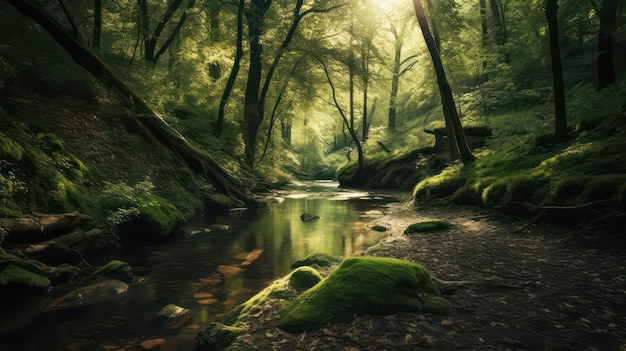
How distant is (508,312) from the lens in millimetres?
4375

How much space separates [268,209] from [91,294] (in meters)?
12.4

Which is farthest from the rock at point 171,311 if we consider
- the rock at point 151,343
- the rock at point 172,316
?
the rock at point 151,343

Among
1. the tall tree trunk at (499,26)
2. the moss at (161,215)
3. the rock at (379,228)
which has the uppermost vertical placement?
the tall tree trunk at (499,26)

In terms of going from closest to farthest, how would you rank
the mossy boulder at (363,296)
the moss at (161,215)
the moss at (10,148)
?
the mossy boulder at (363,296), the moss at (10,148), the moss at (161,215)

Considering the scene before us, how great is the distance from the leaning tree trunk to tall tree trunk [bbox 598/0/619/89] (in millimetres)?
18385

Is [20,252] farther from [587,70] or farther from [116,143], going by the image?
[587,70]

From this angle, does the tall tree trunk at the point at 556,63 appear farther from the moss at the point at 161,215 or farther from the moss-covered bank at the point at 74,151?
the moss-covered bank at the point at 74,151

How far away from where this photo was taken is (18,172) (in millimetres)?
7273

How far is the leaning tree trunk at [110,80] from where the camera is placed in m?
12.8

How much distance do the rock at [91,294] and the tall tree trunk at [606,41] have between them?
778 inches

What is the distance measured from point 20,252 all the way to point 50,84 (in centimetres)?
772

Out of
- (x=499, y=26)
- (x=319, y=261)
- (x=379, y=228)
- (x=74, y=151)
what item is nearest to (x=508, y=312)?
(x=319, y=261)

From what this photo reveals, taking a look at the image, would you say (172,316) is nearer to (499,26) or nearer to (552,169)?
(552,169)

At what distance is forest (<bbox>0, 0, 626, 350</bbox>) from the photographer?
14.6 feet
